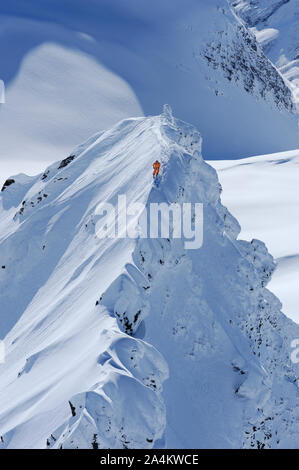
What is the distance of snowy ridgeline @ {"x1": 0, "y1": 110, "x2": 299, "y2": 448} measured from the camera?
6461 mm

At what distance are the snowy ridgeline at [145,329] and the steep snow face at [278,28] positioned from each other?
6565 cm

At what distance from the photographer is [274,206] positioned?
22797 mm

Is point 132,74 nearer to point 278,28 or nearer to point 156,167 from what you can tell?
point 156,167

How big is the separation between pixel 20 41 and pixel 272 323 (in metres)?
34.9

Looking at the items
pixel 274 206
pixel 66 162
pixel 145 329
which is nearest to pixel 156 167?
pixel 145 329

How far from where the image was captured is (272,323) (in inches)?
392

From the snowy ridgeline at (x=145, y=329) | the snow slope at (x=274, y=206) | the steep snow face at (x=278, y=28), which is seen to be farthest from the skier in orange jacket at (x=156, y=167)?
the steep snow face at (x=278, y=28)

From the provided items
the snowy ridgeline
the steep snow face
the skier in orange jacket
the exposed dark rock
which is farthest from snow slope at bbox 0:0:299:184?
the steep snow face

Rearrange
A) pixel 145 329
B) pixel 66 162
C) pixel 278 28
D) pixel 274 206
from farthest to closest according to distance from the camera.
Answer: pixel 278 28
pixel 274 206
pixel 66 162
pixel 145 329

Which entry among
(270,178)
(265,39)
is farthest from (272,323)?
(265,39)

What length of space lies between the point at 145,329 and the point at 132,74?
3557cm

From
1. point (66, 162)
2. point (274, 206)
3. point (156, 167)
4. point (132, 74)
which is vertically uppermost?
point (132, 74)

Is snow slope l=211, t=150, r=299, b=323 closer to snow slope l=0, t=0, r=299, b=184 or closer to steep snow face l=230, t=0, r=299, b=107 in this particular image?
snow slope l=0, t=0, r=299, b=184

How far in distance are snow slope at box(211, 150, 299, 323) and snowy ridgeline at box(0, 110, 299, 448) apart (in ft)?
14.7
